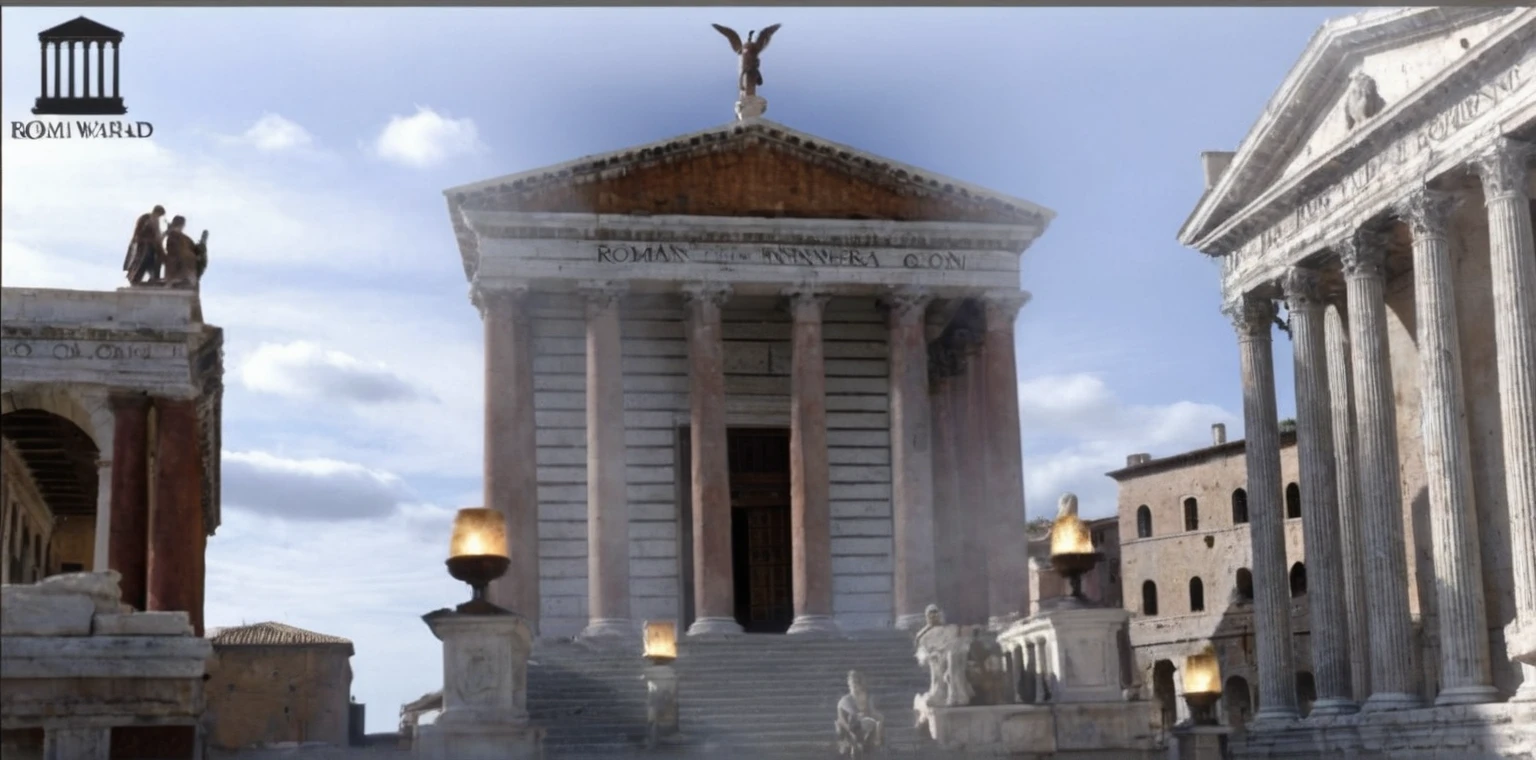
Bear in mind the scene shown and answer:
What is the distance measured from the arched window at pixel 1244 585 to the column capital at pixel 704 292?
3116 cm

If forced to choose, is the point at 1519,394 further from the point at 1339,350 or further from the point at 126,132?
the point at 126,132

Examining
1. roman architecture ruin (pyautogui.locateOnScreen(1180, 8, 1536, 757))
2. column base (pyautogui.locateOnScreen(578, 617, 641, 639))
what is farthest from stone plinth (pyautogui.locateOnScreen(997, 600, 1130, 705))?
column base (pyautogui.locateOnScreen(578, 617, 641, 639))

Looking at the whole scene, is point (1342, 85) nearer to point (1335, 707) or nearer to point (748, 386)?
point (1335, 707)

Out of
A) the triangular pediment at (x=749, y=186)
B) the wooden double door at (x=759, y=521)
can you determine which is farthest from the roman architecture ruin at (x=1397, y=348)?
the wooden double door at (x=759, y=521)

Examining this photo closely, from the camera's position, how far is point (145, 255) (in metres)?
27.9

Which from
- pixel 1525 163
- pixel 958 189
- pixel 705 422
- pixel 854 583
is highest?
pixel 958 189

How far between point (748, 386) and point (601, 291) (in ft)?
14.1

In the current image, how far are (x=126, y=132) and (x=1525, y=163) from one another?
18112 mm

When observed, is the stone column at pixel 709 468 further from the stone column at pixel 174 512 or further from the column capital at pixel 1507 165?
the column capital at pixel 1507 165

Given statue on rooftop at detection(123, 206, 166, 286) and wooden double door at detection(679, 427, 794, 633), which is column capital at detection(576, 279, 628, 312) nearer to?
wooden double door at detection(679, 427, 794, 633)

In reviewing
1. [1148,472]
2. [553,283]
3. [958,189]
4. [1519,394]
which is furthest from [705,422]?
[1148,472]

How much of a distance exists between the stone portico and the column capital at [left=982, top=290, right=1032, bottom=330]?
0.04m

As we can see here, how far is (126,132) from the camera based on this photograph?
1686 centimetres

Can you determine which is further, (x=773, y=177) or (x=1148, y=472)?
(x=1148, y=472)
